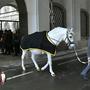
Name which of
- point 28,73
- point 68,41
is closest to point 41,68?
point 28,73

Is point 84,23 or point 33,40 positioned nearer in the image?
point 33,40

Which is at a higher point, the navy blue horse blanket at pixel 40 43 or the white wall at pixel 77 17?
the white wall at pixel 77 17

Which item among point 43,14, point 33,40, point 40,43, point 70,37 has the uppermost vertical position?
point 43,14

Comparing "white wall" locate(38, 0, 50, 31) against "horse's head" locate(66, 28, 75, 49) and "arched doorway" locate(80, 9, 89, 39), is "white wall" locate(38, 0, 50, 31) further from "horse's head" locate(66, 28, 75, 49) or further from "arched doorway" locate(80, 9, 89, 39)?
"horse's head" locate(66, 28, 75, 49)

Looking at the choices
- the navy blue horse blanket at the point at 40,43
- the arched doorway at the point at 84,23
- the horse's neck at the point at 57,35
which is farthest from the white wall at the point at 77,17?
the horse's neck at the point at 57,35

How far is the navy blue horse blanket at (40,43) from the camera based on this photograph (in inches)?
519

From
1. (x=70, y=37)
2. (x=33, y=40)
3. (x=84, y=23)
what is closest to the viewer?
A: (x=70, y=37)

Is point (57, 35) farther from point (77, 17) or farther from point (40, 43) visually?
point (77, 17)

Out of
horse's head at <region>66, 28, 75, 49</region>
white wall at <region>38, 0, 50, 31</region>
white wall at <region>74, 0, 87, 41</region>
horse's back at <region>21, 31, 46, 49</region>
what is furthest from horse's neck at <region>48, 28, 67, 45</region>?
white wall at <region>74, 0, 87, 41</region>

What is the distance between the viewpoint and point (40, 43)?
13.4 m

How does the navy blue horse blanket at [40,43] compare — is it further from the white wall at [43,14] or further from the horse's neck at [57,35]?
the white wall at [43,14]

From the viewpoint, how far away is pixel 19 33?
23297mm

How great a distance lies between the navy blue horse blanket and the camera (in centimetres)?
1319

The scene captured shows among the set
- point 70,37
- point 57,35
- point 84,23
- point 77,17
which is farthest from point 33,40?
point 84,23
